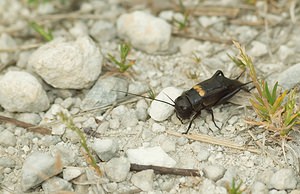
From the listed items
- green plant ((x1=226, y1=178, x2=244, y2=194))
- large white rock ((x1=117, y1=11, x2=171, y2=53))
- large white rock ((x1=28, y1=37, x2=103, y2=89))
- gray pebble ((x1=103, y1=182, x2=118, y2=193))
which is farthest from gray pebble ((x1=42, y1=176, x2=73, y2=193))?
large white rock ((x1=117, y1=11, x2=171, y2=53))

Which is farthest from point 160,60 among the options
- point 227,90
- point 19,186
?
point 19,186

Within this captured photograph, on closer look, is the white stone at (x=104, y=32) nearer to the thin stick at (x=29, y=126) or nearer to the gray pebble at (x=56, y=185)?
the thin stick at (x=29, y=126)

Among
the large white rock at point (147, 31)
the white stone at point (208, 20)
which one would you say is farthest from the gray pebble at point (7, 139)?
the white stone at point (208, 20)

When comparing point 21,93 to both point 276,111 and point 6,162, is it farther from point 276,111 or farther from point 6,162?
point 276,111

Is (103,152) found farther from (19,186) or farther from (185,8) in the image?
(185,8)

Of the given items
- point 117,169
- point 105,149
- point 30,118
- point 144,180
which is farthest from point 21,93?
point 144,180

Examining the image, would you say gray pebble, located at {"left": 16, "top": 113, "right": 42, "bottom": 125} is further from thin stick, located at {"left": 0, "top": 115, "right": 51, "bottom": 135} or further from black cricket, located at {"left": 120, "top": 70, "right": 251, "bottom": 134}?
black cricket, located at {"left": 120, "top": 70, "right": 251, "bottom": 134}
